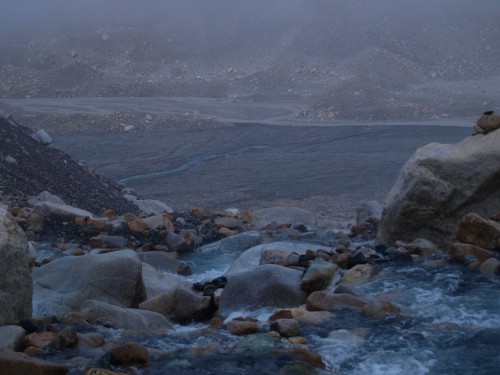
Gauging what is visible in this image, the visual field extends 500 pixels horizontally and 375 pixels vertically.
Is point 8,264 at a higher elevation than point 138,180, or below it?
higher

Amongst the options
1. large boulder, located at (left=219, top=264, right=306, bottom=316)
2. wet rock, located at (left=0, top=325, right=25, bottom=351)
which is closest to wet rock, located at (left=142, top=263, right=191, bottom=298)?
large boulder, located at (left=219, top=264, right=306, bottom=316)

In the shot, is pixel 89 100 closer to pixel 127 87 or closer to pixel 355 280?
pixel 127 87

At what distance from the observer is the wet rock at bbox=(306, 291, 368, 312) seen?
700cm

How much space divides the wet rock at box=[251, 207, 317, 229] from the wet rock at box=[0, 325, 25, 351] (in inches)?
301

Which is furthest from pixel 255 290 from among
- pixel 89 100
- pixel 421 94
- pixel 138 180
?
pixel 89 100

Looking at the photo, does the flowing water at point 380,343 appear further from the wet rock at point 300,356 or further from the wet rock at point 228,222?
the wet rock at point 228,222

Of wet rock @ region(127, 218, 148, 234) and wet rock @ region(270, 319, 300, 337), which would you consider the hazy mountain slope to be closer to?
wet rock @ region(127, 218, 148, 234)

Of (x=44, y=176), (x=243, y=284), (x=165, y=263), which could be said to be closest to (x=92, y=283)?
(x=243, y=284)

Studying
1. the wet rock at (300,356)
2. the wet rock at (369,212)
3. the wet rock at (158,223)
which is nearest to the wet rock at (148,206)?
the wet rock at (158,223)

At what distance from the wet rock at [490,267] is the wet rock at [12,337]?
463 centimetres

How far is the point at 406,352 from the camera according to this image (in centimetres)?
609

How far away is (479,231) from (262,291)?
2723 millimetres

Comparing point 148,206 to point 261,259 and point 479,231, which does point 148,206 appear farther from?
point 479,231

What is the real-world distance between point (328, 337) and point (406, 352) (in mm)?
635
